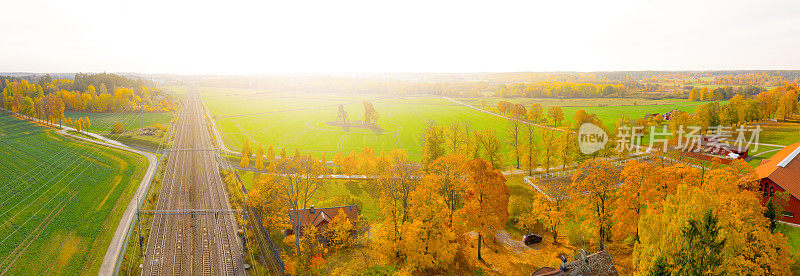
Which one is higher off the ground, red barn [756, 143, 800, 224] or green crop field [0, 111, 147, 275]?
red barn [756, 143, 800, 224]

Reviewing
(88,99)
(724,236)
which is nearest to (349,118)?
(88,99)

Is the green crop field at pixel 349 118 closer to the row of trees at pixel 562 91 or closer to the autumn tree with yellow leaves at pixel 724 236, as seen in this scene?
the row of trees at pixel 562 91

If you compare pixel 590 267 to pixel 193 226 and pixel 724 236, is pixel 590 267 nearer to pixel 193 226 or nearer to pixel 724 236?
pixel 724 236

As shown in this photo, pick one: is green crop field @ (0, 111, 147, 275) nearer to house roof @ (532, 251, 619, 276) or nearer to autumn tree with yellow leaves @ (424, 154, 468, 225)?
autumn tree with yellow leaves @ (424, 154, 468, 225)

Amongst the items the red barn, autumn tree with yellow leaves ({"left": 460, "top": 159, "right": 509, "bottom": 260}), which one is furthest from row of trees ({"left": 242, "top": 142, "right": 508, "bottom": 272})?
the red barn

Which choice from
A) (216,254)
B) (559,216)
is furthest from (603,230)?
(216,254)

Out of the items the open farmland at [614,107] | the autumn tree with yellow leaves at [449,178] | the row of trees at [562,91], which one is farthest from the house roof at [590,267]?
the row of trees at [562,91]

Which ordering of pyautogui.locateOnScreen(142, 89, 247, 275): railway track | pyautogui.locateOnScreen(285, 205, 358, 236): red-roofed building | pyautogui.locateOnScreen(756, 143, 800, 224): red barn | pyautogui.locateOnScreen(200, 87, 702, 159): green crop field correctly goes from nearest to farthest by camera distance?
pyautogui.locateOnScreen(142, 89, 247, 275): railway track, pyautogui.locateOnScreen(285, 205, 358, 236): red-roofed building, pyautogui.locateOnScreen(756, 143, 800, 224): red barn, pyautogui.locateOnScreen(200, 87, 702, 159): green crop field

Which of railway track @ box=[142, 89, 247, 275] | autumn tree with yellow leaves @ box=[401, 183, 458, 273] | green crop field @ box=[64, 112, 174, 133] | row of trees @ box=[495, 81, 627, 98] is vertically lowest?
railway track @ box=[142, 89, 247, 275]

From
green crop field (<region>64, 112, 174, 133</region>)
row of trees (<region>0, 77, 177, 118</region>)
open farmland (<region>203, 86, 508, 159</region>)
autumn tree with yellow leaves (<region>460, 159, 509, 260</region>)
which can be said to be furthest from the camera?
row of trees (<region>0, 77, 177, 118</region>)
